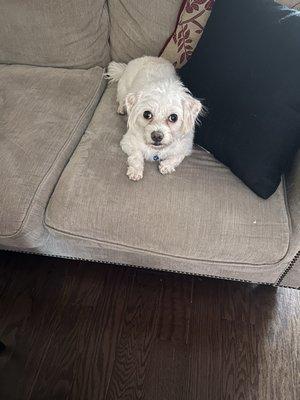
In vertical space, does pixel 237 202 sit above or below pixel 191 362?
above

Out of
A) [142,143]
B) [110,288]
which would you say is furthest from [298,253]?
[110,288]

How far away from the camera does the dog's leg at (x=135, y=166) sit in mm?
1223

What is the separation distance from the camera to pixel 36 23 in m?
1.65

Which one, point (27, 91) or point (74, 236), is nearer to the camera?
point (74, 236)

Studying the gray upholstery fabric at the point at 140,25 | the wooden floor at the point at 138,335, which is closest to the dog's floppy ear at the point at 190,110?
the gray upholstery fabric at the point at 140,25

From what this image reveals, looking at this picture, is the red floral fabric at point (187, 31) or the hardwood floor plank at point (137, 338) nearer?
the hardwood floor plank at point (137, 338)

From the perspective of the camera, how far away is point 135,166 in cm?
125

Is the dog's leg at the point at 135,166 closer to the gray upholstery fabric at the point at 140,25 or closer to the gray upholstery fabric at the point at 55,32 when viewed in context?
the gray upholstery fabric at the point at 140,25

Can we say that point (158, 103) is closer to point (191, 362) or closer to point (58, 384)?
point (191, 362)

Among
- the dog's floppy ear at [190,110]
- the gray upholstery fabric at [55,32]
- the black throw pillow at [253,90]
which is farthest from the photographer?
the gray upholstery fabric at [55,32]

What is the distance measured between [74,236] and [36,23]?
1143 mm

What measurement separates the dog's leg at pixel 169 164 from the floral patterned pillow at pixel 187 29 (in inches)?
21.5

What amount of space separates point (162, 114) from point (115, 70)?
592 millimetres

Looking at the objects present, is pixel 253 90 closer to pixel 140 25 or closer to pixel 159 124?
pixel 159 124
